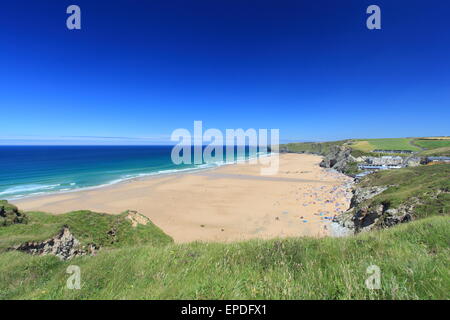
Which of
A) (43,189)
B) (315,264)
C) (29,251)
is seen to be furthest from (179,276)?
(43,189)

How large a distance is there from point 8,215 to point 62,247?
10.3ft

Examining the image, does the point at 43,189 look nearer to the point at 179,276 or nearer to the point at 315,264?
the point at 179,276

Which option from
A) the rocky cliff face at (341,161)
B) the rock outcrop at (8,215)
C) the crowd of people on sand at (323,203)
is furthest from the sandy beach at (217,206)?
the rocky cliff face at (341,161)

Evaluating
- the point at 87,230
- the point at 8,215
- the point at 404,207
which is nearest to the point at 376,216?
the point at 404,207

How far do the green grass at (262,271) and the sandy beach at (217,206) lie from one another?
31.3 ft

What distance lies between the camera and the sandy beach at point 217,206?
1708 cm

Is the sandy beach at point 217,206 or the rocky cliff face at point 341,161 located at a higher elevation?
the rocky cliff face at point 341,161

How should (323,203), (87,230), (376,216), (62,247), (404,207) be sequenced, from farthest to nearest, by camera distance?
(323,203) < (376,216) < (404,207) < (87,230) < (62,247)

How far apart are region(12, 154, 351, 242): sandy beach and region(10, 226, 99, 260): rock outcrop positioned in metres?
8.20

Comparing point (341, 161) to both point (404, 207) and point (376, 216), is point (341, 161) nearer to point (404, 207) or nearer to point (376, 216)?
point (376, 216)

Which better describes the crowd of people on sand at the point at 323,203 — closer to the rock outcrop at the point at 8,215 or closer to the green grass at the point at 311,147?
the rock outcrop at the point at 8,215

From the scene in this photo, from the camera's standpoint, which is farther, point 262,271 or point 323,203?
point 323,203

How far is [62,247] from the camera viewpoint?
787 cm

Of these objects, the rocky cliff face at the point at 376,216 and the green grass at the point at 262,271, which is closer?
the green grass at the point at 262,271
